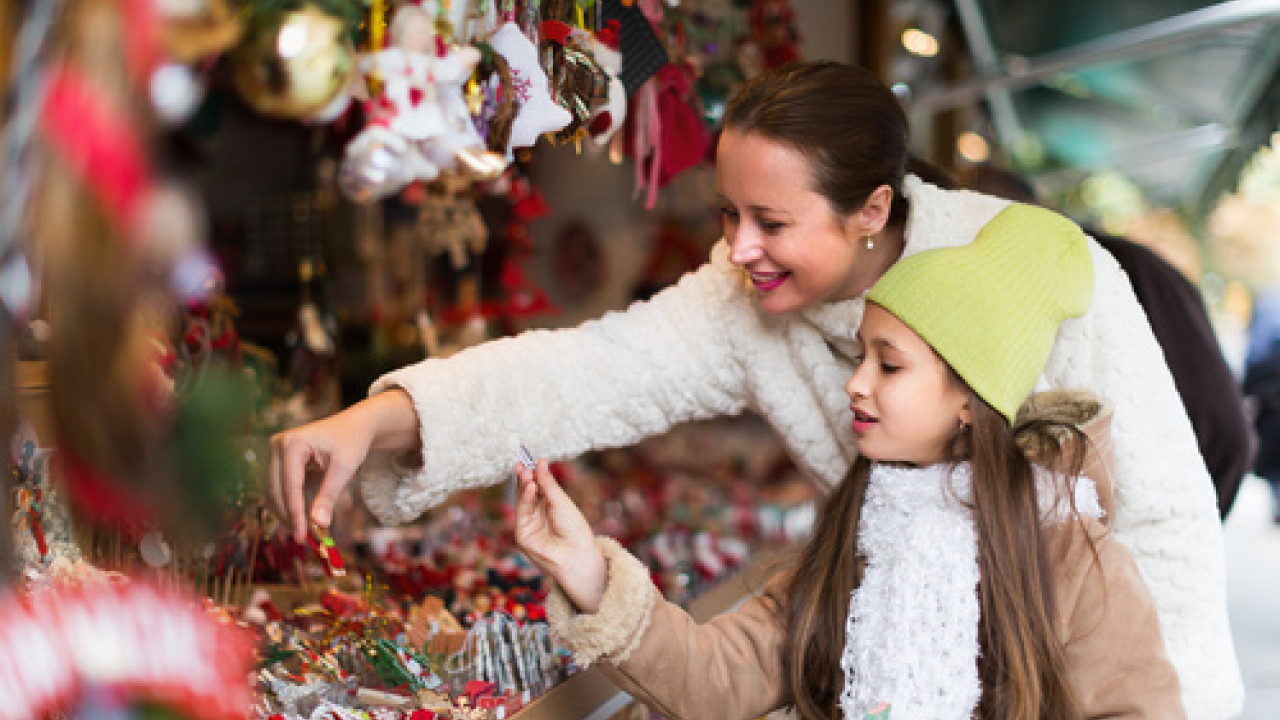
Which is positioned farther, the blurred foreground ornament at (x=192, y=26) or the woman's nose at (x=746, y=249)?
the woman's nose at (x=746, y=249)

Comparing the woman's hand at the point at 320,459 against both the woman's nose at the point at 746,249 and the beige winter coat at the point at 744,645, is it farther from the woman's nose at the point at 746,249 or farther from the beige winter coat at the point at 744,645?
the woman's nose at the point at 746,249

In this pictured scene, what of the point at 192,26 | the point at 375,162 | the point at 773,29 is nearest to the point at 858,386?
the point at 375,162

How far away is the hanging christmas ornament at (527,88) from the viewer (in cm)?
150

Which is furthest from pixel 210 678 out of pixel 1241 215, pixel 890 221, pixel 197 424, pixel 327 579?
pixel 1241 215

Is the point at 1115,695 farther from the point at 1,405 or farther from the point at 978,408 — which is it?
the point at 1,405

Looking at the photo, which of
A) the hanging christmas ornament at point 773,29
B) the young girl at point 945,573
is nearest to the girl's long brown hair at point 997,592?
the young girl at point 945,573

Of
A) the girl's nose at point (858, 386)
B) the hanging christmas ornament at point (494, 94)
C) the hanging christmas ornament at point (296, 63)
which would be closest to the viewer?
the hanging christmas ornament at point (296, 63)

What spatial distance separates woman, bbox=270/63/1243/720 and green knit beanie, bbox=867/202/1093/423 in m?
0.11

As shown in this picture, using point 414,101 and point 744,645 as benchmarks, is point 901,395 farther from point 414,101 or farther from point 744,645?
point 414,101

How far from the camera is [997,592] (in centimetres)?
139

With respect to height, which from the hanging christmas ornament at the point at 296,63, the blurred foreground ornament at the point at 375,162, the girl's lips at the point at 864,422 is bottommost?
the girl's lips at the point at 864,422

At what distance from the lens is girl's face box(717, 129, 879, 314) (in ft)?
4.98

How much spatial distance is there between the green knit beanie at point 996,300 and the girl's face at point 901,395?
0.08 feet

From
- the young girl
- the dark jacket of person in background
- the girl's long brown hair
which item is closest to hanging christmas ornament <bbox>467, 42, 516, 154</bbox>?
the young girl
